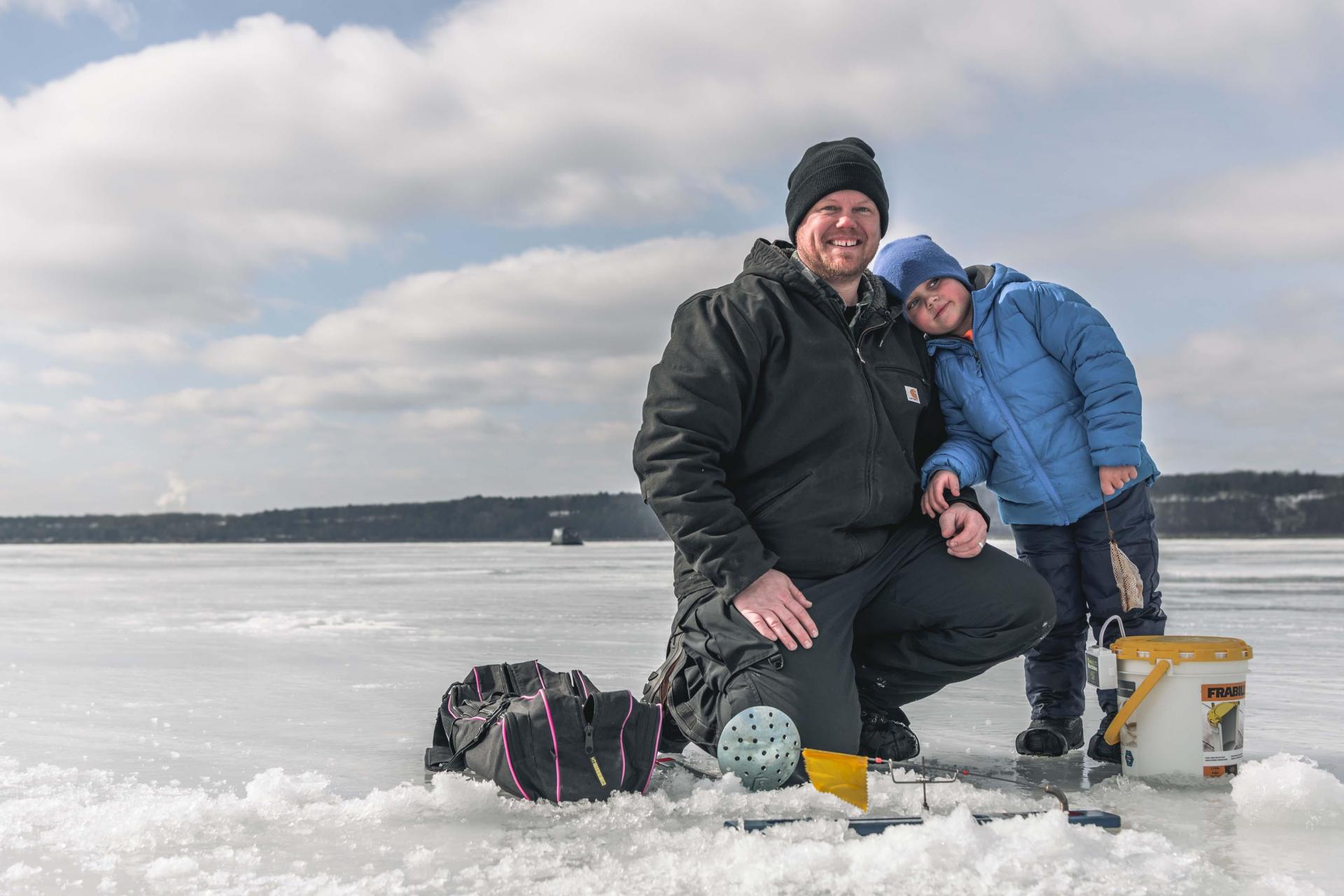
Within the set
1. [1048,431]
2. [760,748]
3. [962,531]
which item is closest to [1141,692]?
[962,531]

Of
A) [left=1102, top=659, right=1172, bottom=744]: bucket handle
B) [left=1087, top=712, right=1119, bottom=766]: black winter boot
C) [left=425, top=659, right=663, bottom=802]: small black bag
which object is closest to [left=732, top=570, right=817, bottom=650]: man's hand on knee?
[left=425, top=659, right=663, bottom=802]: small black bag

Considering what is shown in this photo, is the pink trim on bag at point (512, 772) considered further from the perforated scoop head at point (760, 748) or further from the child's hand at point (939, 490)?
the child's hand at point (939, 490)

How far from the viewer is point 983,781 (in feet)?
8.02

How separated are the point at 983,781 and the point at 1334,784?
721 mm

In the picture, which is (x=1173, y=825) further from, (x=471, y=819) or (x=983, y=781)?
(x=471, y=819)

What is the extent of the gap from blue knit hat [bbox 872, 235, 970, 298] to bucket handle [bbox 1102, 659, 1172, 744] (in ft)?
4.14

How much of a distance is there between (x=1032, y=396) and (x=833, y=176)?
885 millimetres

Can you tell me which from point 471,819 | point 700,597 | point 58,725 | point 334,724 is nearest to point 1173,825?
point 700,597

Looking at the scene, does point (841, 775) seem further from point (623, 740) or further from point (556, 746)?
point (556, 746)

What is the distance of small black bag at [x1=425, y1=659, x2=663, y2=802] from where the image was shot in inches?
87.7

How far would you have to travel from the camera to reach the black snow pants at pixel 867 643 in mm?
2520

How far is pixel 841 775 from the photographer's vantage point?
218 centimetres

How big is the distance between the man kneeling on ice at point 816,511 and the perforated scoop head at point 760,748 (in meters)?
0.07

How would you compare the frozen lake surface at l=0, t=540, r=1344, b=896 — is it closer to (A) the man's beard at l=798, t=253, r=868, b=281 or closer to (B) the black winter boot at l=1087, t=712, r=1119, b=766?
(B) the black winter boot at l=1087, t=712, r=1119, b=766
